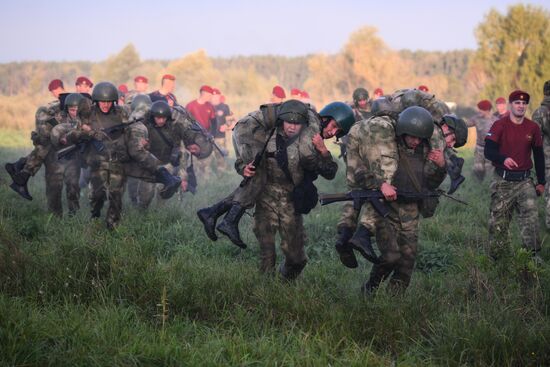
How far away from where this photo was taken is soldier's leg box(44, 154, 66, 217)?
33.0 feet

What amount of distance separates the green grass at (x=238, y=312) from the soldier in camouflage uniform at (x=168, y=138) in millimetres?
2691

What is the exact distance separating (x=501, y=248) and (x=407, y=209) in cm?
137

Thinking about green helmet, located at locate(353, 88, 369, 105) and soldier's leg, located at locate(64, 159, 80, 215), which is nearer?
soldier's leg, located at locate(64, 159, 80, 215)

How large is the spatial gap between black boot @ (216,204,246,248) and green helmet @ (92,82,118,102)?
3.42 metres

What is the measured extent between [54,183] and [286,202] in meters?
4.99

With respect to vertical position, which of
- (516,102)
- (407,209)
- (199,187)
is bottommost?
(199,187)

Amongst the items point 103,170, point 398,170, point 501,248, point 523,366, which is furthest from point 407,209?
point 103,170

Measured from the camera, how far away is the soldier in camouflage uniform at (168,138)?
9836 mm

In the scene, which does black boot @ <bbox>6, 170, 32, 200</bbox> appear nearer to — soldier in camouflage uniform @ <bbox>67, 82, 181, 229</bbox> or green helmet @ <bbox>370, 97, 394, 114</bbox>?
soldier in camouflage uniform @ <bbox>67, 82, 181, 229</bbox>

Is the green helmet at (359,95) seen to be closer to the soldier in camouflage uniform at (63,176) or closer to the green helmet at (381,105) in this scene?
the green helmet at (381,105)

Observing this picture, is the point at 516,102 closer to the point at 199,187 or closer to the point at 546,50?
the point at 199,187

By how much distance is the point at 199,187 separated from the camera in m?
14.0

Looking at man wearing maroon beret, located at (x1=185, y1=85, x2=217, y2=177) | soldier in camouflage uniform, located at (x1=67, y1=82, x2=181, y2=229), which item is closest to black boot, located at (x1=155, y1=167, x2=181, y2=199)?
soldier in camouflage uniform, located at (x1=67, y1=82, x2=181, y2=229)

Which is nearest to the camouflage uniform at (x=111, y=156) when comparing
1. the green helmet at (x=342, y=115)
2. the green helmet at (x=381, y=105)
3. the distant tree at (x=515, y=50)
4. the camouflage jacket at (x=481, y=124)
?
the green helmet at (x=381, y=105)
